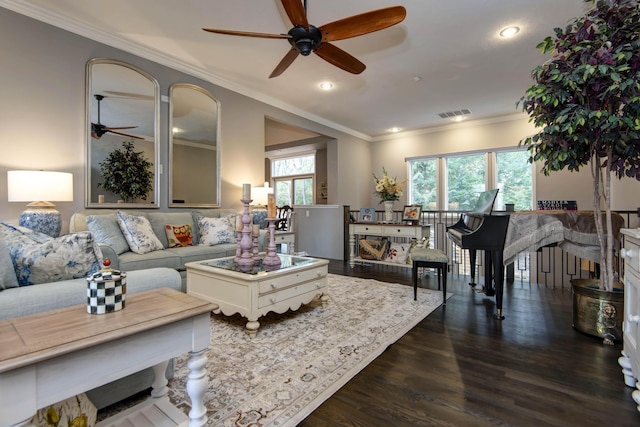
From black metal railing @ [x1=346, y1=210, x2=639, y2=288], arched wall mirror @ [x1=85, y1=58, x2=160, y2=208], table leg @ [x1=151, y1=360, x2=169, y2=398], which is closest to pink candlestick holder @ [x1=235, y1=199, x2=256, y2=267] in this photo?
table leg @ [x1=151, y1=360, x2=169, y2=398]

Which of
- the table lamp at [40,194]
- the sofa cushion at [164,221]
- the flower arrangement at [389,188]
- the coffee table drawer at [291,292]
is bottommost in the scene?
the coffee table drawer at [291,292]

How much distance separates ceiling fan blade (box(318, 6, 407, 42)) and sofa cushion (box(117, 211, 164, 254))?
2.54m

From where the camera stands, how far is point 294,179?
822 cm

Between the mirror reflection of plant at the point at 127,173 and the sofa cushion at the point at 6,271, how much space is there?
7.05ft

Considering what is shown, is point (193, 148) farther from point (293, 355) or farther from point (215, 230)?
point (293, 355)

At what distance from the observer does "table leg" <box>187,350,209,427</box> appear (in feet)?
3.86

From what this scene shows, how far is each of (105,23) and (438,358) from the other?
4.16 m

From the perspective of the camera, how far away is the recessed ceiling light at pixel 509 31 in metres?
2.91

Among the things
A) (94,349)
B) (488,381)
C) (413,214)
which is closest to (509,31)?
(413,214)

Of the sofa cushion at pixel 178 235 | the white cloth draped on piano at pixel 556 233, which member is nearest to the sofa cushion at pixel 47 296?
the sofa cushion at pixel 178 235

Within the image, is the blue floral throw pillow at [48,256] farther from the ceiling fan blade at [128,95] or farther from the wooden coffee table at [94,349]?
the ceiling fan blade at [128,95]

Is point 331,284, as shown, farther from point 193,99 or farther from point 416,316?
point 193,99

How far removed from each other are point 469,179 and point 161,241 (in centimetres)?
548

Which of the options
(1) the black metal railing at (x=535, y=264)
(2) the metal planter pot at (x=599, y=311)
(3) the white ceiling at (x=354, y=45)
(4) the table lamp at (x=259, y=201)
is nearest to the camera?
(2) the metal planter pot at (x=599, y=311)
